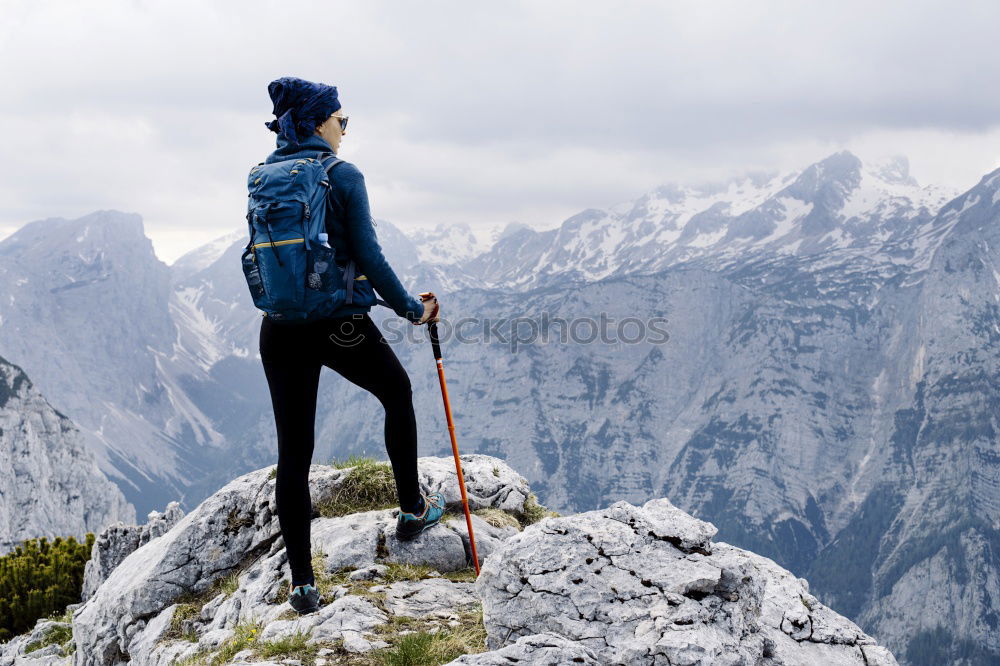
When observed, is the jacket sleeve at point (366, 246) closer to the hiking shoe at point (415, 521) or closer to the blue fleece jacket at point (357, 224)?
the blue fleece jacket at point (357, 224)

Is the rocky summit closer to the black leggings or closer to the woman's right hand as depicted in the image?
the black leggings

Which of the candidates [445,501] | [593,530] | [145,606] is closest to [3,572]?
[145,606]

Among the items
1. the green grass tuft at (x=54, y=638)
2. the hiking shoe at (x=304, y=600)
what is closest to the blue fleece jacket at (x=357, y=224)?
the hiking shoe at (x=304, y=600)

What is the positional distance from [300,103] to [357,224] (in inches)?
59.5

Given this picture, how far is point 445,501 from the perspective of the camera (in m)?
11.1

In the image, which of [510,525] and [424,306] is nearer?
[424,306]

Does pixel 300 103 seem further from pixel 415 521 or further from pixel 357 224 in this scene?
pixel 415 521

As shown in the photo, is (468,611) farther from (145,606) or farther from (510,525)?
(145,606)

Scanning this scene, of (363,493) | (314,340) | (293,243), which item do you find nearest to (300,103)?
(293,243)

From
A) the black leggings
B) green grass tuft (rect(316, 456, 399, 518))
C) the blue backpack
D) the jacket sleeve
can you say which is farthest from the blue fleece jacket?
green grass tuft (rect(316, 456, 399, 518))

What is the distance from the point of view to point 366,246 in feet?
25.0

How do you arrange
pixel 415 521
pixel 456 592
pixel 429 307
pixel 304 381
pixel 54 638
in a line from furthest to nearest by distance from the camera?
pixel 54 638
pixel 415 521
pixel 456 592
pixel 429 307
pixel 304 381

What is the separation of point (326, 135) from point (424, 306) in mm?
2119

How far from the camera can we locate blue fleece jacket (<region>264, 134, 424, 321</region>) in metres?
7.58
